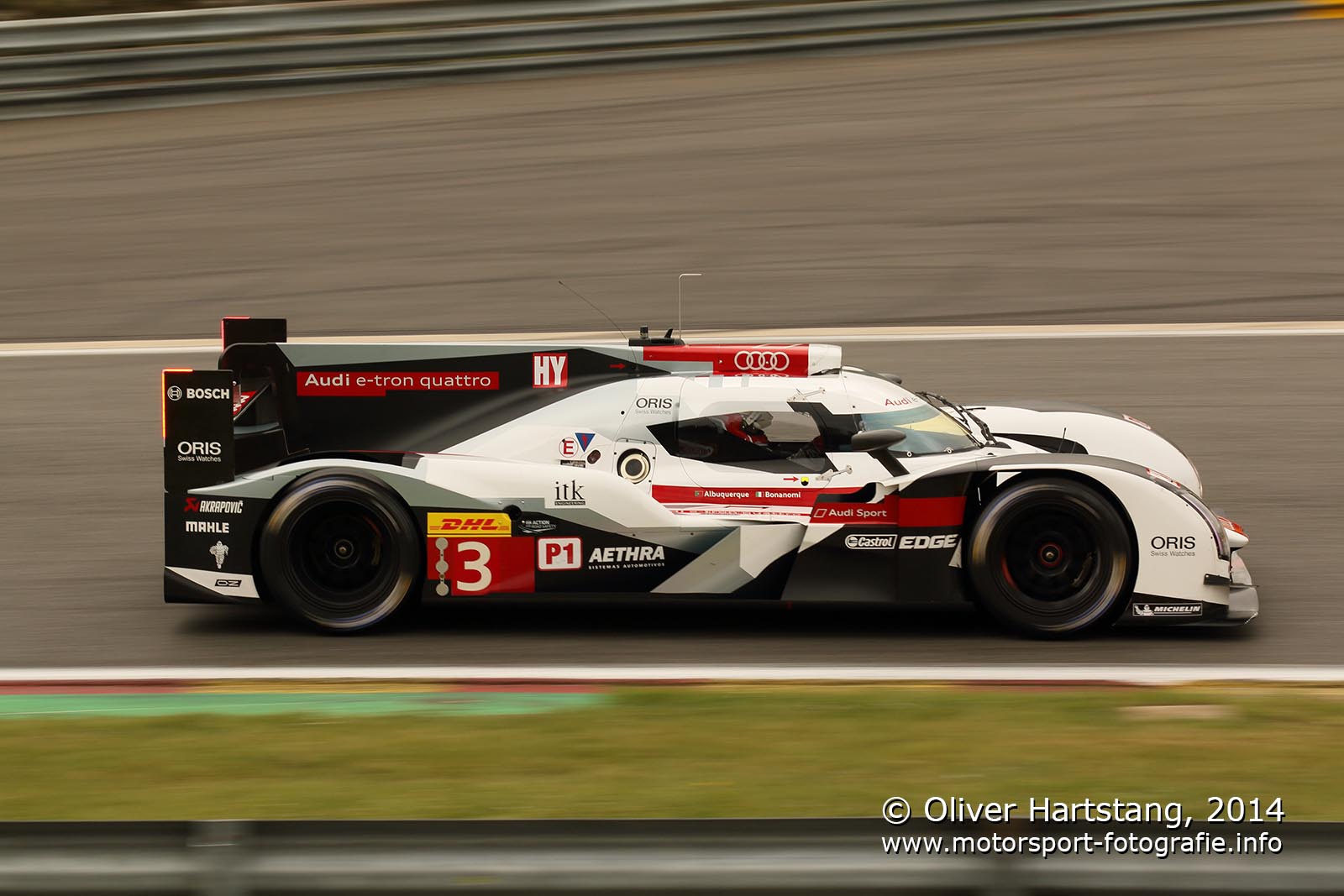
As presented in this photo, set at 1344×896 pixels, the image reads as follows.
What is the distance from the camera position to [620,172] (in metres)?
14.5

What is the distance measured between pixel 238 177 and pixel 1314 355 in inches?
378

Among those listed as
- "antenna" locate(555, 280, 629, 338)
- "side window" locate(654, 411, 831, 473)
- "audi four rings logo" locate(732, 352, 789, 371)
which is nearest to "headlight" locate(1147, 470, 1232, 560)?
"side window" locate(654, 411, 831, 473)

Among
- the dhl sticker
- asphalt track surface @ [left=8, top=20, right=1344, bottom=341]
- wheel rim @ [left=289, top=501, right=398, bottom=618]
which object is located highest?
asphalt track surface @ [left=8, top=20, right=1344, bottom=341]

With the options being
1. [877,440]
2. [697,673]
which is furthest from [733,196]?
[697,673]

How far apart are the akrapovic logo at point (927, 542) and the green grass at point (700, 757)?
33.1 inches

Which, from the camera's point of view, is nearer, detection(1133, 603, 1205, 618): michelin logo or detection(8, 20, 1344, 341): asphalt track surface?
detection(1133, 603, 1205, 618): michelin logo

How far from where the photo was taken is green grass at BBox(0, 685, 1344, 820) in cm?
525

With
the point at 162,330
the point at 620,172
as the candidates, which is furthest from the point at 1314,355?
the point at 162,330

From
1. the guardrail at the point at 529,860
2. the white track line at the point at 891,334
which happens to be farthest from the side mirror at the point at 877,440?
the white track line at the point at 891,334

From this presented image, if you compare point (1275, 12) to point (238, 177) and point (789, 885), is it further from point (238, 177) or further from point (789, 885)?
point (789, 885)

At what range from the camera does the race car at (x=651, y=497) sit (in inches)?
279

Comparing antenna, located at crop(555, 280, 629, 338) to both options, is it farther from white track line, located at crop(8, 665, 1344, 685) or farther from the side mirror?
white track line, located at crop(8, 665, 1344, 685)

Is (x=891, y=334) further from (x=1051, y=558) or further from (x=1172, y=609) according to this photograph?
(x=1172, y=609)

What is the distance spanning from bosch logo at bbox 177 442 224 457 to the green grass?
159cm
